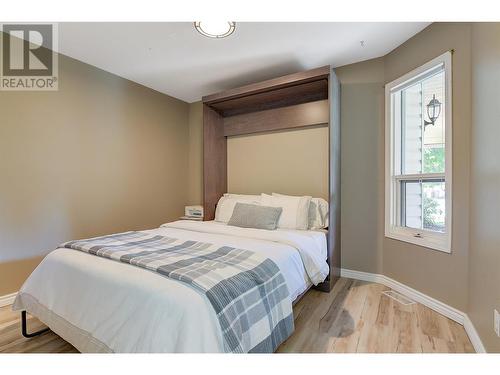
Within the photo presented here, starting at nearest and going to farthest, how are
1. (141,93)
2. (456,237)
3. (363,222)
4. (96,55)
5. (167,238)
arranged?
(456,237) → (167,238) → (96,55) → (363,222) → (141,93)

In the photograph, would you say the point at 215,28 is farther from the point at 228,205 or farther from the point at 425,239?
the point at 425,239

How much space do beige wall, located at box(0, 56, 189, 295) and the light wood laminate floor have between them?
0.79 metres

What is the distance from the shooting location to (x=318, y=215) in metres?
2.63

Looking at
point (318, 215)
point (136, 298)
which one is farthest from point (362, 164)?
point (136, 298)

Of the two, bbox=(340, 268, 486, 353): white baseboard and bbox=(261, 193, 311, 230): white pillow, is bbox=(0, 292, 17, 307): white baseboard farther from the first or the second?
bbox=(340, 268, 486, 353): white baseboard

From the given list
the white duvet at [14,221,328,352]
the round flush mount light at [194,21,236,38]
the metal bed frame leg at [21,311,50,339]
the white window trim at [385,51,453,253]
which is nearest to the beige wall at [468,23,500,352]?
the white window trim at [385,51,453,253]

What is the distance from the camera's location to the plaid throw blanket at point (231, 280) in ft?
3.75

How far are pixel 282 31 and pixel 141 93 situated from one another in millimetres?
2107

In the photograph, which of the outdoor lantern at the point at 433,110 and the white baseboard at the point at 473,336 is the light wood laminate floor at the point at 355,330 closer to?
the white baseboard at the point at 473,336

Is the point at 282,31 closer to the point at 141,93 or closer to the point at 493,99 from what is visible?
the point at 493,99

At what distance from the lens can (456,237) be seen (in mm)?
1900

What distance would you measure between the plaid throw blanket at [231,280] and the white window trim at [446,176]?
4.87 feet

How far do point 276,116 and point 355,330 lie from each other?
8.04 ft
